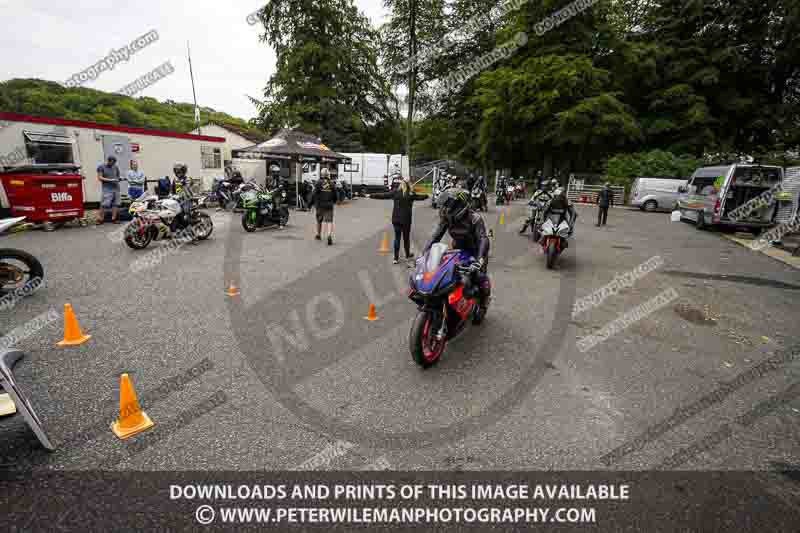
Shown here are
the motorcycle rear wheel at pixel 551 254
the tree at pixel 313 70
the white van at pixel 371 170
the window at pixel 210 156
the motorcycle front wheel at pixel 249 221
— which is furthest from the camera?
the tree at pixel 313 70

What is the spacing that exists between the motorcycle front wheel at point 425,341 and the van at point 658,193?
2486cm

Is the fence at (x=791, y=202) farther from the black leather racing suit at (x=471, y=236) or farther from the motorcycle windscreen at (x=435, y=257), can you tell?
the motorcycle windscreen at (x=435, y=257)

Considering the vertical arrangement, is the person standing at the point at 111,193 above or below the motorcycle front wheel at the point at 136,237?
above

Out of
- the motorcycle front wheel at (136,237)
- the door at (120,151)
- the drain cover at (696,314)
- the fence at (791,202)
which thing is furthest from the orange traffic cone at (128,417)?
the fence at (791,202)

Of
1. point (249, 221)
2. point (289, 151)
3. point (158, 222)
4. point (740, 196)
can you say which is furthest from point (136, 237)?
→ point (740, 196)

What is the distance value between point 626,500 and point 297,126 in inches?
1340

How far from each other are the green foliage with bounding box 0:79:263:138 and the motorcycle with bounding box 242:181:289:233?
70.9 ft

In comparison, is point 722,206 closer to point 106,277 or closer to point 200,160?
point 106,277

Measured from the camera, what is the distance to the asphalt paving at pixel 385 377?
2869 millimetres

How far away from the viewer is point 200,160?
2038 centimetres

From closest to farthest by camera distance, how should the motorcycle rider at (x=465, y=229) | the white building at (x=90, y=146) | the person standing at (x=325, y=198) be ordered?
the motorcycle rider at (x=465, y=229) < the person standing at (x=325, y=198) < the white building at (x=90, y=146)

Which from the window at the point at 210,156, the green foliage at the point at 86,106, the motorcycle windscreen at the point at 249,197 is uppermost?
the green foliage at the point at 86,106

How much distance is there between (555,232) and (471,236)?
4083 mm

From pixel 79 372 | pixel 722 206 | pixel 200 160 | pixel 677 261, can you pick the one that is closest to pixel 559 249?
pixel 677 261
